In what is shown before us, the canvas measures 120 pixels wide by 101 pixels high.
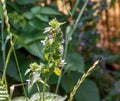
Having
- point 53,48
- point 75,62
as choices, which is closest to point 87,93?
point 75,62

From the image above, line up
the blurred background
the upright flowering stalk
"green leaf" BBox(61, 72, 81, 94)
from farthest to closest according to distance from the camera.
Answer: "green leaf" BBox(61, 72, 81, 94), the blurred background, the upright flowering stalk

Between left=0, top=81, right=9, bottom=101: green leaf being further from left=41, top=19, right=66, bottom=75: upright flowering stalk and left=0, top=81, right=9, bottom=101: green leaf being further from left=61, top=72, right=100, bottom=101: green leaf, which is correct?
left=61, top=72, right=100, bottom=101: green leaf

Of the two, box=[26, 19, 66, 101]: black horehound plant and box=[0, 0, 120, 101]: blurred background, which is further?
box=[0, 0, 120, 101]: blurred background

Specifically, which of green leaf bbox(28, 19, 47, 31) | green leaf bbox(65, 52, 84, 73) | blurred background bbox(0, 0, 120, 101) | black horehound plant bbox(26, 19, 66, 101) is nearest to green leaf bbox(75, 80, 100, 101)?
blurred background bbox(0, 0, 120, 101)

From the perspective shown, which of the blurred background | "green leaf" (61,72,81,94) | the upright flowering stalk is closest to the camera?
the upright flowering stalk

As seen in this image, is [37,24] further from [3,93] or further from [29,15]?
[3,93]

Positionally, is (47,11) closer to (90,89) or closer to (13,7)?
(13,7)

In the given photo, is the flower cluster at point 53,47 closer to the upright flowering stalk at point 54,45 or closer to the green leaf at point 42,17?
the upright flowering stalk at point 54,45

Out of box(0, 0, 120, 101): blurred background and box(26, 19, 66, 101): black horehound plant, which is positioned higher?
box(26, 19, 66, 101): black horehound plant

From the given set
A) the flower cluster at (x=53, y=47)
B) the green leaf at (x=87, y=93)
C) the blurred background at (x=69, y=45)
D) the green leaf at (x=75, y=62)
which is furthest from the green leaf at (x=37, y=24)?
the flower cluster at (x=53, y=47)
